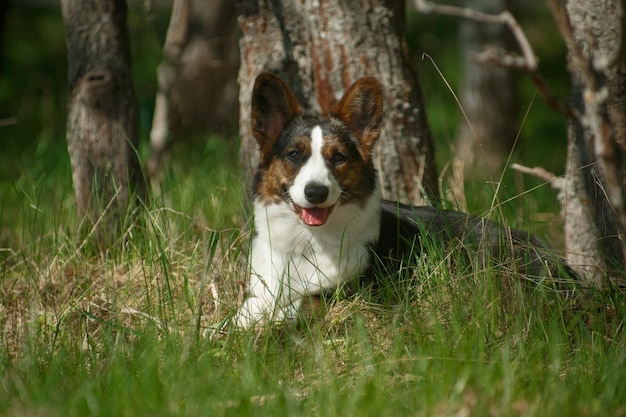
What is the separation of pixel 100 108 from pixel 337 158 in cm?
155

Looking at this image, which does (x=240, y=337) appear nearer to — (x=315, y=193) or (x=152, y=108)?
(x=315, y=193)

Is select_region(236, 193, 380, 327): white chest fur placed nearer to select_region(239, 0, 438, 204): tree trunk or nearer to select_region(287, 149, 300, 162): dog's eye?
select_region(287, 149, 300, 162): dog's eye

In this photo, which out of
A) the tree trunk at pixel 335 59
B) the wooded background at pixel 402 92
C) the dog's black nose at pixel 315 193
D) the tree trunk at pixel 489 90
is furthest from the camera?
the tree trunk at pixel 489 90

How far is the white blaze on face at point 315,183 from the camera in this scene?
4.25 m

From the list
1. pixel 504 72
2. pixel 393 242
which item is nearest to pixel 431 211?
pixel 393 242

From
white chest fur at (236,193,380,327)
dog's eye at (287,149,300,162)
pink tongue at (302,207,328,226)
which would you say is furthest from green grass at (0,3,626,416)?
dog's eye at (287,149,300,162)

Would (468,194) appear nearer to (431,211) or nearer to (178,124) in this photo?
(431,211)

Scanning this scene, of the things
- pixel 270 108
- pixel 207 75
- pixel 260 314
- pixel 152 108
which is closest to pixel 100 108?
pixel 270 108

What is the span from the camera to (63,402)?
318 centimetres

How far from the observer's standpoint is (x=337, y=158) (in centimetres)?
448

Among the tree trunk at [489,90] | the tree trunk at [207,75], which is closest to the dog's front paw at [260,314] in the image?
the tree trunk at [207,75]

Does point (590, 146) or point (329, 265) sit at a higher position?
point (590, 146)

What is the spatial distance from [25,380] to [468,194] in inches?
138

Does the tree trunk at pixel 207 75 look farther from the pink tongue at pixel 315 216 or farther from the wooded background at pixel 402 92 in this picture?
the pink tongue at pixel 315 216
